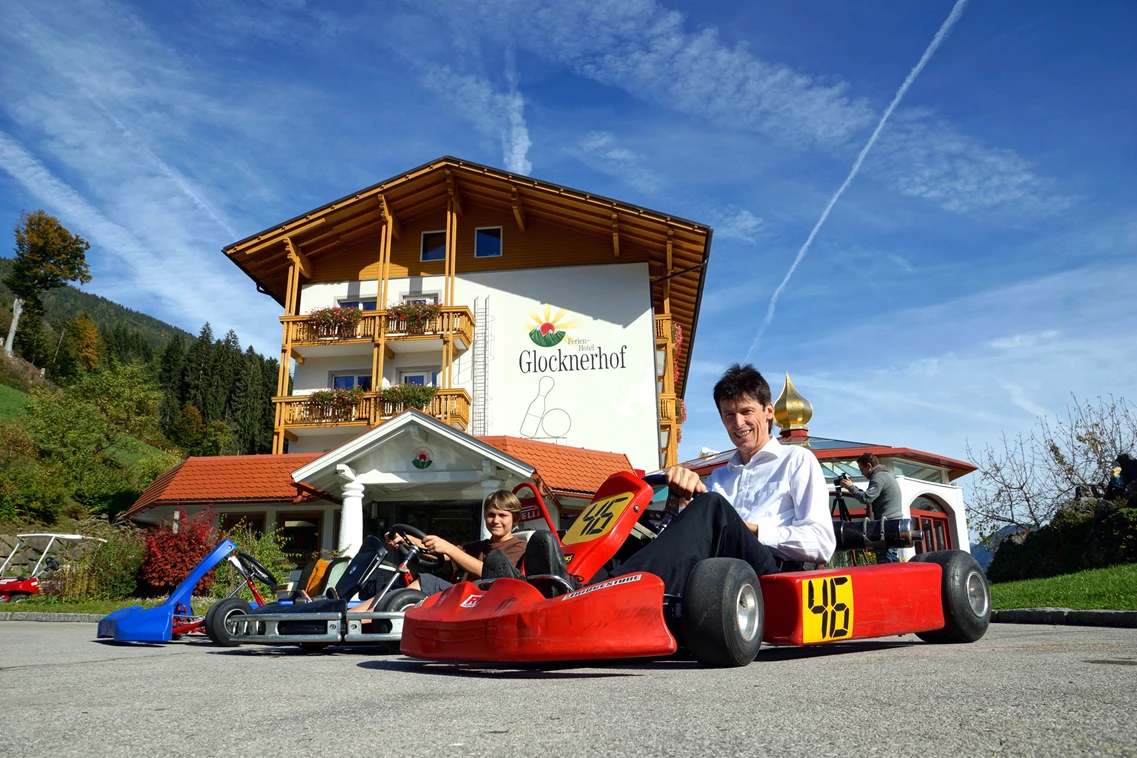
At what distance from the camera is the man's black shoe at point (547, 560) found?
144 inches

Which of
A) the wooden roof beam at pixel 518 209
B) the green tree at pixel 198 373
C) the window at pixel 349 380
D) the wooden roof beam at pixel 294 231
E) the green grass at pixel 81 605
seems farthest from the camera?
the green tree at pixel 198 373

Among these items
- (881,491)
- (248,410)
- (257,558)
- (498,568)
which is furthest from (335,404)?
(248,410)

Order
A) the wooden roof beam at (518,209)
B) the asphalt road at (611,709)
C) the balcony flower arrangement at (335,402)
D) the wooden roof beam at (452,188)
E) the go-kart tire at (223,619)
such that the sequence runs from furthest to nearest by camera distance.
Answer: the wooden roof beam at (452,188) → the wooden roof beam at (518,209) → the balcony flower arrangement at (335,402) → the go-kart tire at (223,619) → the asphalt road at (611,709)

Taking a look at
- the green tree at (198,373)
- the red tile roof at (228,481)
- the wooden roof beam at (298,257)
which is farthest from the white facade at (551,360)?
the green tree at (198,373)

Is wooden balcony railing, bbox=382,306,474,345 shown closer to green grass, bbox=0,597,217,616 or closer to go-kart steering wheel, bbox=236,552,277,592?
green grass, bbox=0,597,217,616

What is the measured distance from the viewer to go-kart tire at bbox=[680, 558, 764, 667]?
3.54 metres

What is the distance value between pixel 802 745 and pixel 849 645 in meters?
3.80

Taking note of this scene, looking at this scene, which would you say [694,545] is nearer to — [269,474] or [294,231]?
[269,474]

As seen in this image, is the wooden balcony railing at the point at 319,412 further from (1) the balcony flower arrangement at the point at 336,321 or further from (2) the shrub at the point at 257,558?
(2) the shrub at the point at 257,558

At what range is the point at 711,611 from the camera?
3537 mm

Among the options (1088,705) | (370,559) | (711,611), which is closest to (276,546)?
(370,559)

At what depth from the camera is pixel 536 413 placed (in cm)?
2409

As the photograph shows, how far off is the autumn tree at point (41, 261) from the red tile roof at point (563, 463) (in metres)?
53.5

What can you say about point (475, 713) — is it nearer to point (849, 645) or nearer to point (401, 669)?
point (401, 669)
